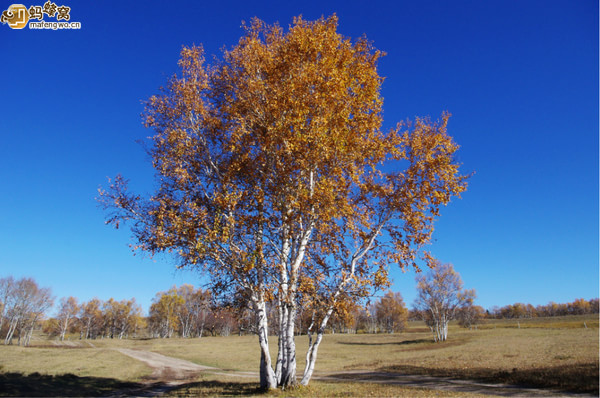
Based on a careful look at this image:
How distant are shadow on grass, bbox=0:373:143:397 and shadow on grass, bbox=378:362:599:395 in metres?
21.5

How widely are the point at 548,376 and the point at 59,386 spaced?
2782 cm

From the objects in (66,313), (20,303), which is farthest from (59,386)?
(66,313)

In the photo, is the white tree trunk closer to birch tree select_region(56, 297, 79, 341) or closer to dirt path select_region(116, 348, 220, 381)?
dirt path select_region(116, 348, 220, 381)

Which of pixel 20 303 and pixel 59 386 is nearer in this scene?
pixel 59 386

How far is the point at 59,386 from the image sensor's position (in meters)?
20.4

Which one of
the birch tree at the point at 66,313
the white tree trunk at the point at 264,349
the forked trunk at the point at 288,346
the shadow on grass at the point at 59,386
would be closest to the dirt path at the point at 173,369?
the shadow on grass at the point at 59,386

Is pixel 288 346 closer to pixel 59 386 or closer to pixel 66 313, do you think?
pixel 59 386

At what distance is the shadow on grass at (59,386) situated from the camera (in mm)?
17570

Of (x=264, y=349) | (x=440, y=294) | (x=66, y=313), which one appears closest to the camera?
(x=264, y=349)

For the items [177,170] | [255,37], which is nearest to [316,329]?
[177,170]

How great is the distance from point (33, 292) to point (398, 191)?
95.1 meters

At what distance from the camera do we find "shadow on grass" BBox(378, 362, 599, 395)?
14.9 m

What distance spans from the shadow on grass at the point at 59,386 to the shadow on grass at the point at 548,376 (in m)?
21.5

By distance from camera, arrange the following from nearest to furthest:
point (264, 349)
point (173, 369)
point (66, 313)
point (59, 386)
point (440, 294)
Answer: point (264, 349) → point (59, 386) → point (173, 369) → point (440, 294) → point (66, 313)
